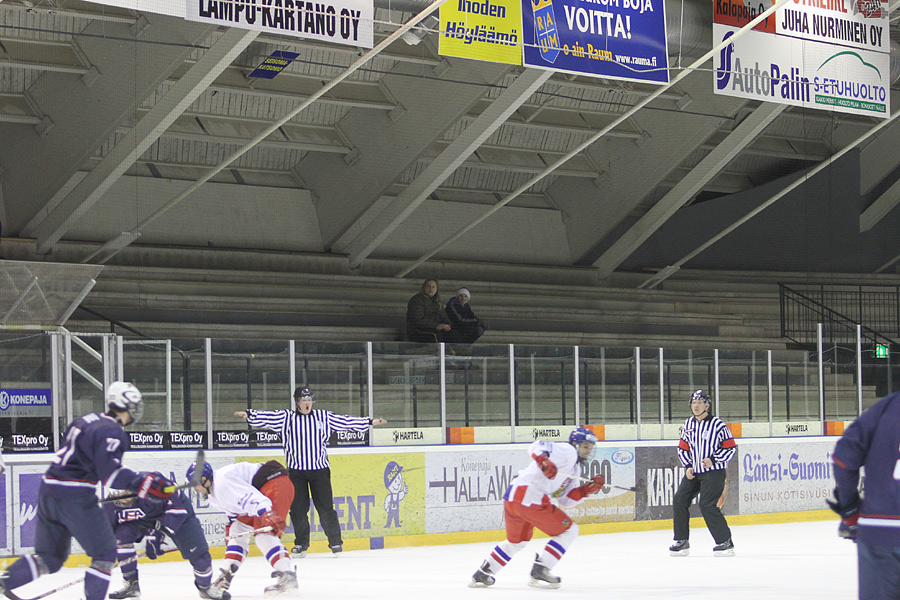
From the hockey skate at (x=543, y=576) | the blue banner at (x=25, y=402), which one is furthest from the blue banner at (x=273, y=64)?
the hockey skate at (x=543, y=576)

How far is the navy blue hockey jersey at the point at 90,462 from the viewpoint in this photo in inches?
236

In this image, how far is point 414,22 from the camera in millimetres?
12492

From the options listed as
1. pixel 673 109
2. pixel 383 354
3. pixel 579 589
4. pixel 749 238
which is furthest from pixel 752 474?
pixel 749 238

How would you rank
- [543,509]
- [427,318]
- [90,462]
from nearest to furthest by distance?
1. [90,462]
2. [543,509]
3. [427,318]

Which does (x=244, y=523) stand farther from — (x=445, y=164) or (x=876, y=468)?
(x=445, y=164)

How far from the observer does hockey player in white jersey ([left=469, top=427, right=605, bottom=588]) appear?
7.94m

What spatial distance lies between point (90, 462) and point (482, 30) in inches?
302

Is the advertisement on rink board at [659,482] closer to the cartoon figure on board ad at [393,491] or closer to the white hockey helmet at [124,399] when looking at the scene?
the cartoon figure on board ad at [393,491]

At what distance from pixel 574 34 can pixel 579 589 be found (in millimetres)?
7083

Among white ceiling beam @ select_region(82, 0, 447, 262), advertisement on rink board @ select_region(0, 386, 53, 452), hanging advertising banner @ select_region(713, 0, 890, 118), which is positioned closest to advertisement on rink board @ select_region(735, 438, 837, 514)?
hanging advertising banner @ select_region(713, 0, 890, 118)

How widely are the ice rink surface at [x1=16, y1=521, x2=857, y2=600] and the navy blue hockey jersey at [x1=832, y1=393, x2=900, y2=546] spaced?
307 centimetres

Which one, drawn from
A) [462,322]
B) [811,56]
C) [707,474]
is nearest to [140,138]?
[462,322]

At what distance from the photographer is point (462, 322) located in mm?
16625

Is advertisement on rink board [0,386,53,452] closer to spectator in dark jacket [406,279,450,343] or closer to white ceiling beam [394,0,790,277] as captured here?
spectator in dark jacket [406,279,450,343]
